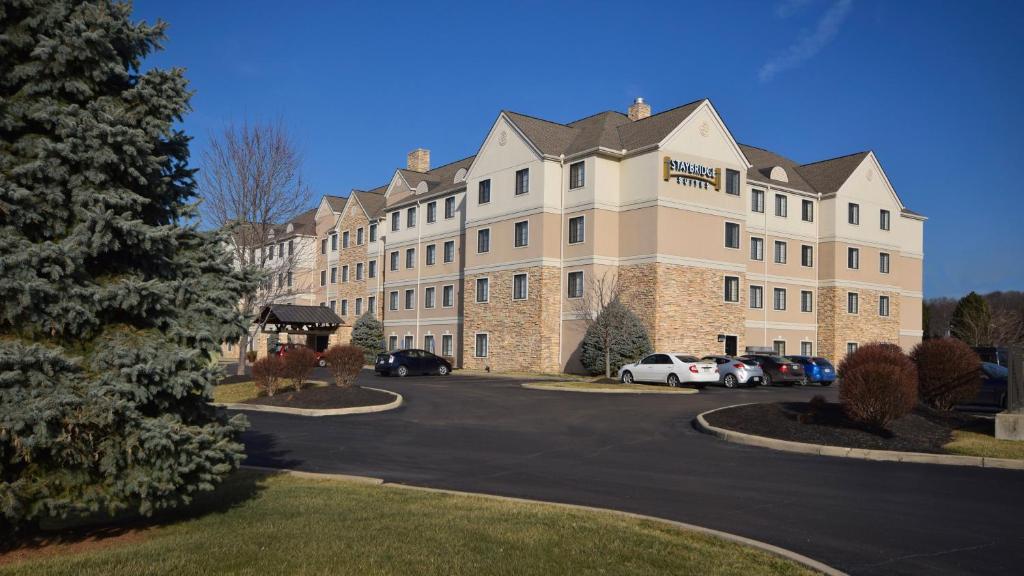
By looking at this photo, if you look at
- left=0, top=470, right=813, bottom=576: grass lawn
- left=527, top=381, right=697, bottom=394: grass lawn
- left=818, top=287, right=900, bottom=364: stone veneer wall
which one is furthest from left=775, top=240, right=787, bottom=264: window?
left=0, top=470, right=813, bottom=576: grass lawn

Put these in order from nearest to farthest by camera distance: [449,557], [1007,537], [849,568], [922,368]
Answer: [449,557] < [849,568] < [1007,537] < [922,368]

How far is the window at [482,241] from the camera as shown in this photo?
46.6m

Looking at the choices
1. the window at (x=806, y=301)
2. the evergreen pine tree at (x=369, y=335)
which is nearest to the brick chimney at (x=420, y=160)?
the evergreen pine tree at (x=369, y=335)

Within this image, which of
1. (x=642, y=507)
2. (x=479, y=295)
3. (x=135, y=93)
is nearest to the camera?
(x=135, y=93)

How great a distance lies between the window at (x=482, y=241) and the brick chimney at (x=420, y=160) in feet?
62.9

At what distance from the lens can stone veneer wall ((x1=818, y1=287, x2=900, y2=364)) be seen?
160 feet

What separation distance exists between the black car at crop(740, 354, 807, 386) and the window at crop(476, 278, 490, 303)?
15.4 meters

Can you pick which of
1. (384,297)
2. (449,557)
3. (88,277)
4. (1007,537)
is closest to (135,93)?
(88,277)

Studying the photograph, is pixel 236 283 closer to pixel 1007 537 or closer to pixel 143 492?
pixel 143 492

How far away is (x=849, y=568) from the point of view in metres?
7.42

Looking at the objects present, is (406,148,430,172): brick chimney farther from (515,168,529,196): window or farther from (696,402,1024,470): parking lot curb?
(696,402,1024,470): parking lot curb

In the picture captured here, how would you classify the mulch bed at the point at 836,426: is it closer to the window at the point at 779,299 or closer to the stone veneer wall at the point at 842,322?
the window at the point at 779,299

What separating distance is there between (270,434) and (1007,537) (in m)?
13.5

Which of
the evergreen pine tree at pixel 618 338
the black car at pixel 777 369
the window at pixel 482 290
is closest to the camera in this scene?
the black car at pixel 777 369
